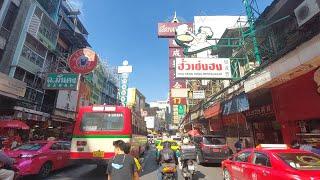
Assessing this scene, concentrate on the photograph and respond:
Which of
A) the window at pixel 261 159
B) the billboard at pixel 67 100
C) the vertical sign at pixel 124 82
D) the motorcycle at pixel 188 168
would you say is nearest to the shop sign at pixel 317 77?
the window at pixel 261 159

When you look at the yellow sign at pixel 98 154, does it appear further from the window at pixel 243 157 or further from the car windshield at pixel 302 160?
the car windshield at pixel 302 160

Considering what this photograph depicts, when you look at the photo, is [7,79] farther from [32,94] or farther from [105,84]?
[105,84]

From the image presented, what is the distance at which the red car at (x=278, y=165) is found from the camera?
574cm

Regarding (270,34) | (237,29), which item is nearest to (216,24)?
(237,29)

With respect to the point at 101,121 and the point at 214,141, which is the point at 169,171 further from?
the point at 214,141

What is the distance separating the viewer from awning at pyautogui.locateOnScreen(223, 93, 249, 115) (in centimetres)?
1475

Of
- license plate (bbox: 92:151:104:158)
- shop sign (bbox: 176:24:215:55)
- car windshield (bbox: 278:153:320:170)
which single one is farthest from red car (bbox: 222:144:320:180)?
shop sign (bbox: 176:24:215:55)

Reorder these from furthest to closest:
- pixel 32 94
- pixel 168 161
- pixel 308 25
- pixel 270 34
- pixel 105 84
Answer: pixel 105 84, pixel 32 94, pixel 270 34, pixel 308 25, pixel 168 161

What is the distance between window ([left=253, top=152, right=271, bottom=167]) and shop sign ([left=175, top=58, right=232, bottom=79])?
9.53 m

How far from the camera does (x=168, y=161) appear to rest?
28.9ft

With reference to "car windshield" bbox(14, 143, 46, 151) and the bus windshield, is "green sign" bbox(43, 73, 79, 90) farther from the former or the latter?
"car windshield" bbox(14, 143, 46, 151)

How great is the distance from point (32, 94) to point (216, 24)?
22.9 metres

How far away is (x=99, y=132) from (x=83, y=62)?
13915mm

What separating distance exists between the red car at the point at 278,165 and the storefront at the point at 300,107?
448cm
